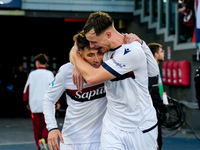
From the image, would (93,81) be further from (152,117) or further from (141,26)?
(141,26)

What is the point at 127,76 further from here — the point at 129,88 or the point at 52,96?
the point at 52,96

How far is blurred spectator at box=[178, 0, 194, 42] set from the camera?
13.1m

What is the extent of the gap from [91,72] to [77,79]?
0.30 m

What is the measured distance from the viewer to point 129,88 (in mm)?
3580

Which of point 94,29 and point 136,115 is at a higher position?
point 94,29

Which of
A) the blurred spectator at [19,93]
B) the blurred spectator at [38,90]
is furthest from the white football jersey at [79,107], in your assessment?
the blurred spectator at [19,93]

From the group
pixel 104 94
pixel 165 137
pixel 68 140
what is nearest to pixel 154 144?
pixel 104 94

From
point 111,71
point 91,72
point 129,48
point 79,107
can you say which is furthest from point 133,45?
point 79,107

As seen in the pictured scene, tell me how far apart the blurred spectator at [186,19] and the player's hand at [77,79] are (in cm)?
981

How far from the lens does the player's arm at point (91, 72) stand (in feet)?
11.5

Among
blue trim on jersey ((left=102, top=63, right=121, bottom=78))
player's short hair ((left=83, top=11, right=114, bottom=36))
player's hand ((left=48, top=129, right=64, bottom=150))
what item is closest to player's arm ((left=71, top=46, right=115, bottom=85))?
blue trim on jersey ((left=102, top=63, right=121, bottom=78))

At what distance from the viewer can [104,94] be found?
4148 millimetres

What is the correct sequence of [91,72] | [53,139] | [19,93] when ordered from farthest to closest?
[19,93], [53,139], [91,72]

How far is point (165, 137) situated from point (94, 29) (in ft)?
26.0
